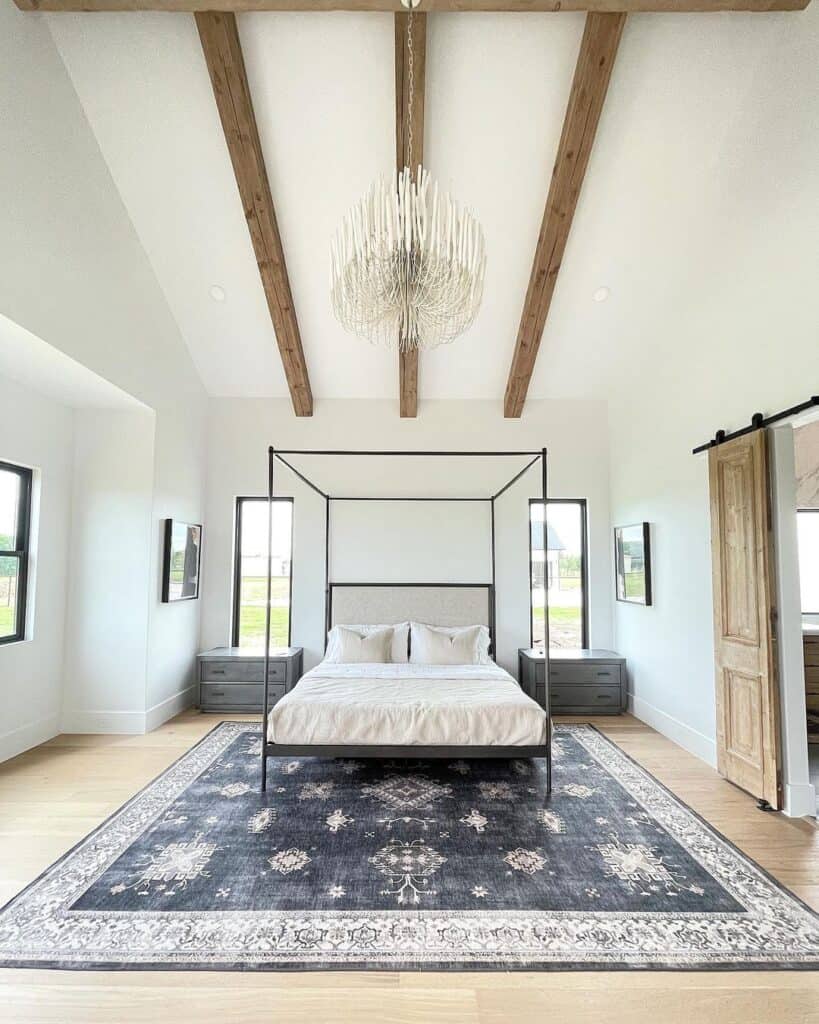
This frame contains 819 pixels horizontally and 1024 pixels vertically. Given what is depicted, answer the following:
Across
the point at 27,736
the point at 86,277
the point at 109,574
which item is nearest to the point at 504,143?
the point at 86,277

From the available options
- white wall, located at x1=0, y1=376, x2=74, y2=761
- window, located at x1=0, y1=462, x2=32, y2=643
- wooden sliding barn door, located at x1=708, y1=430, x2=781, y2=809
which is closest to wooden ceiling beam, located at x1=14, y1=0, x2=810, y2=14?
wooden sliding barn door, located at x1=708, y1=430, x2=781, y2=809

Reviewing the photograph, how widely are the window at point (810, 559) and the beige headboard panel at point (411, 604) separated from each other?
3125 millimetres

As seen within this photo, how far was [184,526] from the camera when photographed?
17.2 feet

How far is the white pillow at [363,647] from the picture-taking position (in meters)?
4.92

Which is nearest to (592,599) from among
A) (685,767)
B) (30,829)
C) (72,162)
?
(685,767)

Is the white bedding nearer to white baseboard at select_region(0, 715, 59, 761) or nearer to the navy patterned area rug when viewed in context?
the navy patterned area rug

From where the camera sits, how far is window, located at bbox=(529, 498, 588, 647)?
5875mm

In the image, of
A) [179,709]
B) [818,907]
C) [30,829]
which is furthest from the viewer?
[179,709]

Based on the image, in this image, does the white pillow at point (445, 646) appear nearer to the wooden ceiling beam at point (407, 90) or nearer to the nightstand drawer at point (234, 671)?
the nightstand drawer at point (234, 671)

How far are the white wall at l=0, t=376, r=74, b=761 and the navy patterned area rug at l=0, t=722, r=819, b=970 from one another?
56.9 inches

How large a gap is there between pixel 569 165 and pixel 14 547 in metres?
4.80

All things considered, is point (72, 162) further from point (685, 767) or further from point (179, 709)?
point (685, 767)

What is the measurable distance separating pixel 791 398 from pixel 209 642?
5398mm

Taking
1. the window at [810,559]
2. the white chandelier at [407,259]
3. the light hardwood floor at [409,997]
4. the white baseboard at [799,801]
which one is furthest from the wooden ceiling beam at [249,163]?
the window at [810,559]
